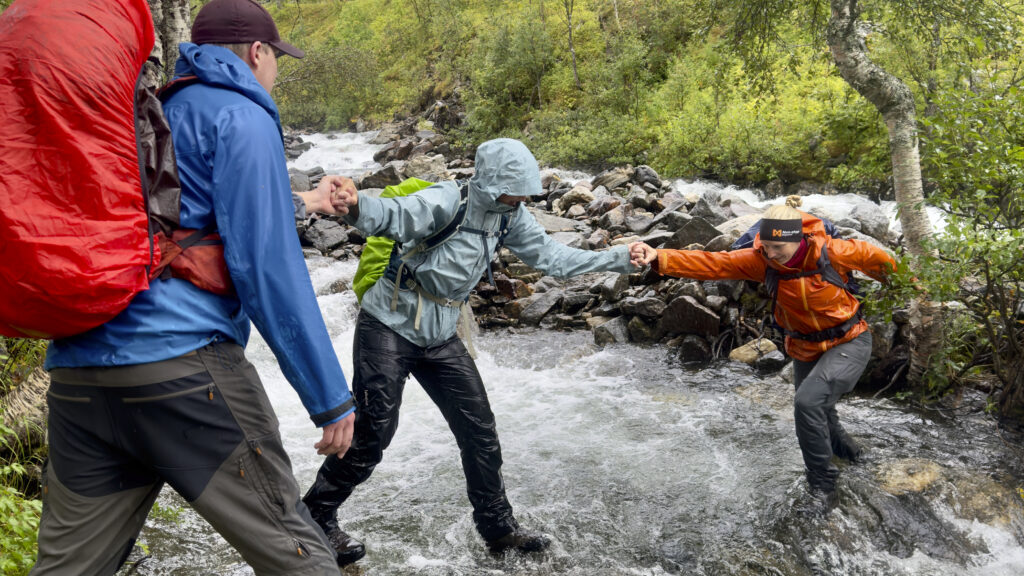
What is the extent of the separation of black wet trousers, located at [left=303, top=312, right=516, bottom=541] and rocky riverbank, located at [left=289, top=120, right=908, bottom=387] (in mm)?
4272

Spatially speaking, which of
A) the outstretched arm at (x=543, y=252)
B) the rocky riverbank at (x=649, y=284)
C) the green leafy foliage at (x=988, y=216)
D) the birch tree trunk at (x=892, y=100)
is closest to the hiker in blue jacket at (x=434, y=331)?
the outstretched arm at (x=543, y=252)

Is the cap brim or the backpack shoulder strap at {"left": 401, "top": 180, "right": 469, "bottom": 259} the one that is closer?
the cap brim

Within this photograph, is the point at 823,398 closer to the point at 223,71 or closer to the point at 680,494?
the point at 680,494

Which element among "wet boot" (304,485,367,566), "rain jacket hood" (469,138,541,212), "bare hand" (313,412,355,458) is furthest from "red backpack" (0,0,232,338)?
"wet boot" (304,485,367,566)

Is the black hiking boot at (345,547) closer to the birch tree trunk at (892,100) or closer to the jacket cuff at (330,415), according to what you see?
the jacket cuff at (330,415)

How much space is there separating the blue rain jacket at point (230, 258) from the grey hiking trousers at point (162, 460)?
75 millimetres

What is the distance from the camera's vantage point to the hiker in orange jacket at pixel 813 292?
4871mm

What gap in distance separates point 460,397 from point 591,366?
16.6ft

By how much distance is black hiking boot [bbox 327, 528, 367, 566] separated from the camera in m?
4.37

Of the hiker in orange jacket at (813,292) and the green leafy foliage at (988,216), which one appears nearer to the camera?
the hiker in orange jacket at (813,292)

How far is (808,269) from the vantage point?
491cm

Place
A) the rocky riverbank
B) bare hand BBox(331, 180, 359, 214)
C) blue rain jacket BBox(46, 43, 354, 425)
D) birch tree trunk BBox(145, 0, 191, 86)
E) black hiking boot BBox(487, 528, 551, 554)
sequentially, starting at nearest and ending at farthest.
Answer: blue rain jacket BBox(46, 43, 354, 425) < bare hand BBox(331, 180, 359, 214) < black hiking boot BBox(487, 528, 551, 554) < birch tree trunk BBox(145, 0, 191, 86) < the rocky riverbank

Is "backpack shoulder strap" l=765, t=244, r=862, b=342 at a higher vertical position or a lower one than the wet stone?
higher

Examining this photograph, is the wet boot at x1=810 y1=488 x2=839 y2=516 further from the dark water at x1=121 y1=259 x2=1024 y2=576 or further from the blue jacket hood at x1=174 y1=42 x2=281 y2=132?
the blue jacket hood at x1=174 y1=42 x2=281 y2=132
